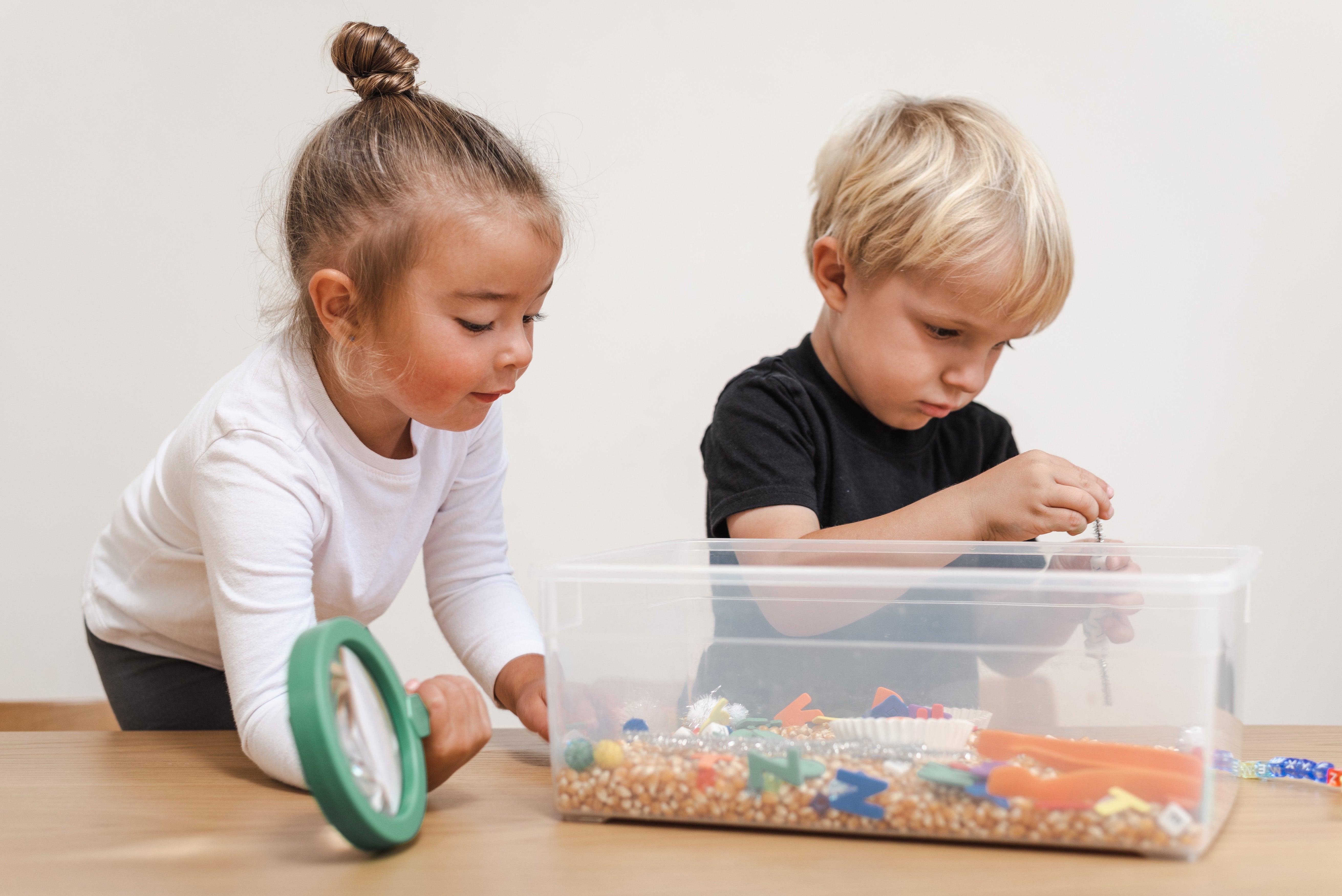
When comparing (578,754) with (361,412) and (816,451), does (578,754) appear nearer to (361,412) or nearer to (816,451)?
(361,412)

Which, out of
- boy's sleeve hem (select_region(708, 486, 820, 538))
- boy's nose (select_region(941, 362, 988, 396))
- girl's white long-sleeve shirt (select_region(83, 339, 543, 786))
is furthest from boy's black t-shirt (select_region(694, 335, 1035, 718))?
girl's white long-sleeve shirt (select_region(83, 339, 543, 786))

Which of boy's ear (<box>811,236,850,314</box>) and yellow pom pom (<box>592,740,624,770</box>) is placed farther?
boy's ear (<box>811,236,850,314</box>)

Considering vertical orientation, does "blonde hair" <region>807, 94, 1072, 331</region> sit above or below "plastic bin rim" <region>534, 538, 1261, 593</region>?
above

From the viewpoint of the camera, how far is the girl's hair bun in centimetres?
72

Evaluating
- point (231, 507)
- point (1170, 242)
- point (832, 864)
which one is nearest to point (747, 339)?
point (1170, 242)

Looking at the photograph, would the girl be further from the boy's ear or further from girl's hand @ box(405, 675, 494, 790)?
the boy's ear

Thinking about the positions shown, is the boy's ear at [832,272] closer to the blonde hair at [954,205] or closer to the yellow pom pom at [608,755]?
the blonde hair at [954,205]

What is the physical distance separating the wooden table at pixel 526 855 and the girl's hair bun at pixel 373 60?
473mm

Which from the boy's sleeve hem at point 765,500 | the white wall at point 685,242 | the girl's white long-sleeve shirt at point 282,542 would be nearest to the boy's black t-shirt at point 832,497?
the boy's sleeve hem at point 765,500

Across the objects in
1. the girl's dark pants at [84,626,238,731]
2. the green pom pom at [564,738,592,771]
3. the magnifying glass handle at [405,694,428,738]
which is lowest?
the girl's dark pants at [84,626,238,731]

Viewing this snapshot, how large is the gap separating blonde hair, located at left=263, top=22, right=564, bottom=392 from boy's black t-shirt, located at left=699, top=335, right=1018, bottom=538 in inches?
10.2

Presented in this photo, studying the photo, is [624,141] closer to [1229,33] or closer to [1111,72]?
[1111,72]

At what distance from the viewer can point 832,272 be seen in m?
0.94

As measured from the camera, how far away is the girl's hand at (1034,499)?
2.29 feet
